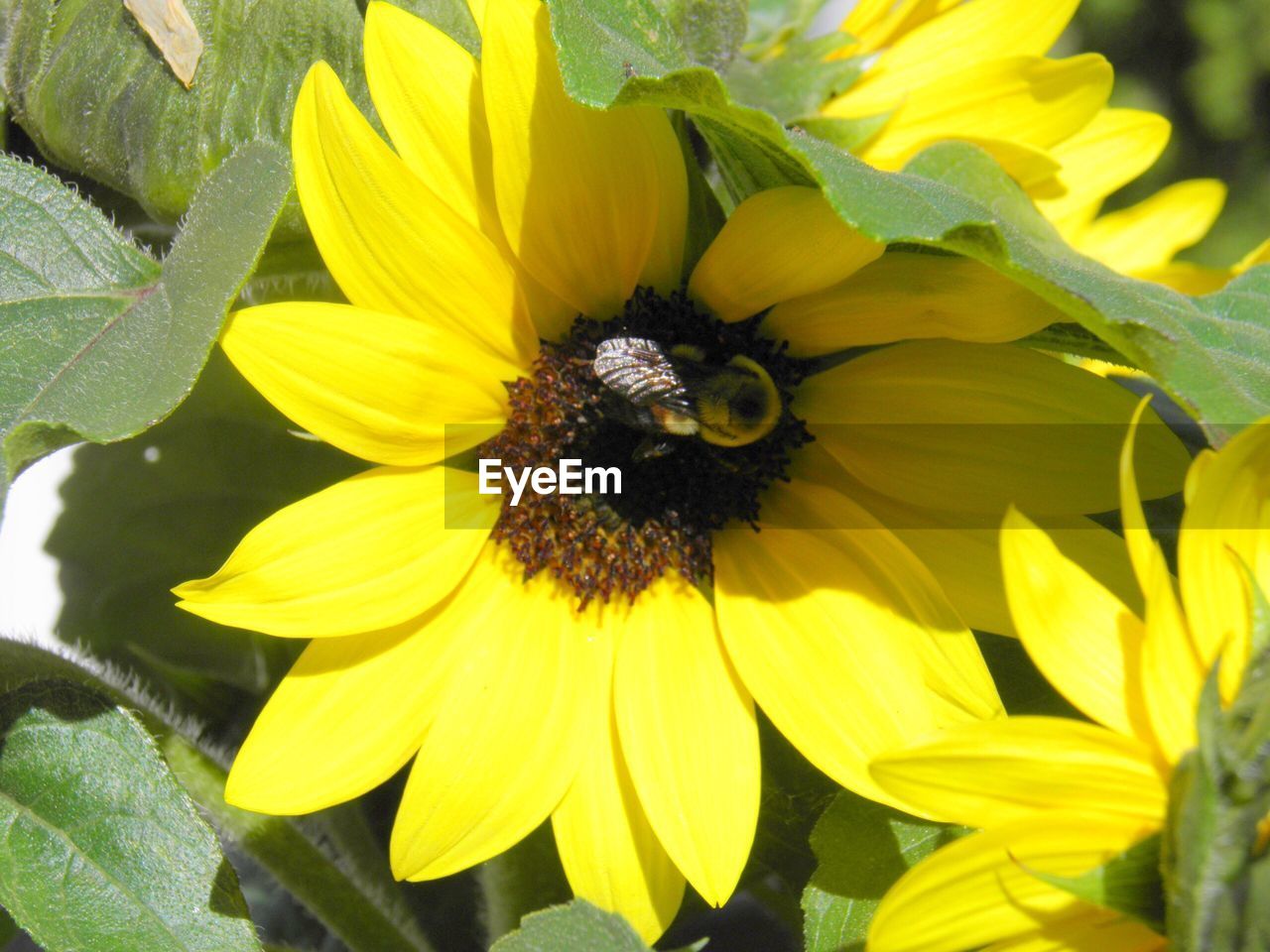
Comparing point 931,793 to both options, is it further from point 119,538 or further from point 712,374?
point 119,538

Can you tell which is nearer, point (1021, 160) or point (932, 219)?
point (932, 219)

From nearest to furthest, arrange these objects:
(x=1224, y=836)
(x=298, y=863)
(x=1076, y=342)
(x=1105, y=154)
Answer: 1. (x=1224, y=836)
2. (x=1076, y=342)
3. (x=298, y=863)
4. (x=1105, y=154)

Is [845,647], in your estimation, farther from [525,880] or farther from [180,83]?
[180,83]

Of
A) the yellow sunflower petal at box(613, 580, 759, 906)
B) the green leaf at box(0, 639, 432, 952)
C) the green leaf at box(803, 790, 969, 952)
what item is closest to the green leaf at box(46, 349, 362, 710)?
the green leaf at box(0, 639, 432, 952)

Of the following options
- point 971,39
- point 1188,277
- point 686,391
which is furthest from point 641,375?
point 1188,277

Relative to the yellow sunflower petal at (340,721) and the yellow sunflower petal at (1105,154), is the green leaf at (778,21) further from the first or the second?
the yellow sunflower petal at (340,721)

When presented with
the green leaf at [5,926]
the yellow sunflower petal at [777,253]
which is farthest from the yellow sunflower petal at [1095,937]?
the green leaf at [5,926]
